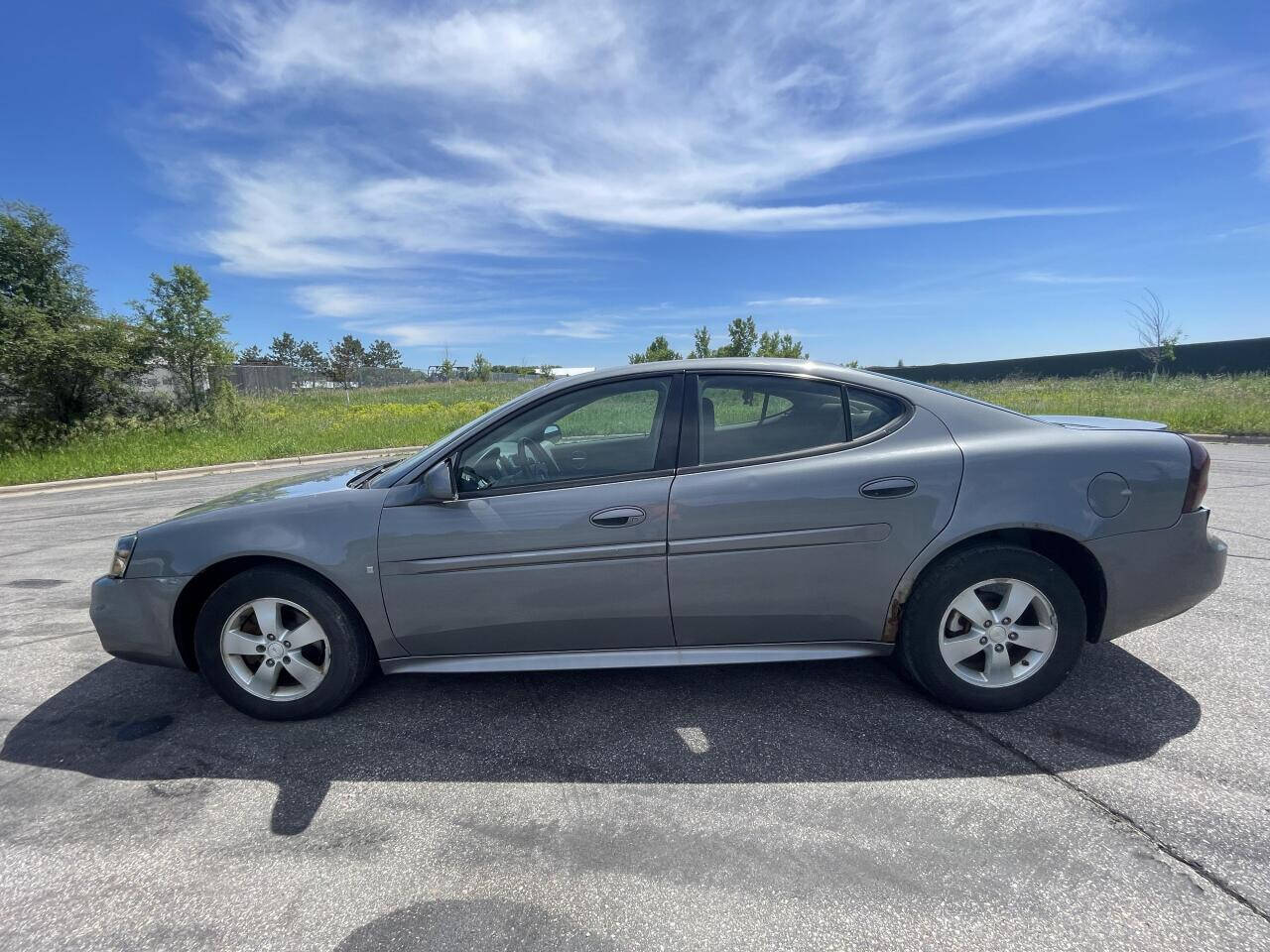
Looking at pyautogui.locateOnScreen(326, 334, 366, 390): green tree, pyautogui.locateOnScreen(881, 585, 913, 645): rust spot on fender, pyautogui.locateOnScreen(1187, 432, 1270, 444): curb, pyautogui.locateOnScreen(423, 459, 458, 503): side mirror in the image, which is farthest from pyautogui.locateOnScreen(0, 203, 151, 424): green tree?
pyautogui.locateOnScreen(326, 334, 366, 390): green tree

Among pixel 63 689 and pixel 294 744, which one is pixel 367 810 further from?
pixel 63 689

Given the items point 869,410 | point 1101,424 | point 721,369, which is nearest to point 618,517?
point 721,369

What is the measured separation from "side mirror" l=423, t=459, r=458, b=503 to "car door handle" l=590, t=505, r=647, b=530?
610mm

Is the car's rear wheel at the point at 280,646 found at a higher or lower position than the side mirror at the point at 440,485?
lower

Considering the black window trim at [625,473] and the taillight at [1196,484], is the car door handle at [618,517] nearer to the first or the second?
the black window trim at [625,473]

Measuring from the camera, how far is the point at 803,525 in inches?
103

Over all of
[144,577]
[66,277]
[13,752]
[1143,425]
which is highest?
[66,277]

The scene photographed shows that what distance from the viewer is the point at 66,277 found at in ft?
49.6

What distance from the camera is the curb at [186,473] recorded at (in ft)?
37.1

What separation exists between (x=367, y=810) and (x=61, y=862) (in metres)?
0.95

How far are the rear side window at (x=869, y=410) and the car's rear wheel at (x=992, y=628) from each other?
25.4 inches

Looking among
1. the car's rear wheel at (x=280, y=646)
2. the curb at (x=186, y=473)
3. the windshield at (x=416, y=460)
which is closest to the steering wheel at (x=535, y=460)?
the windshield at (x=416, y=460)

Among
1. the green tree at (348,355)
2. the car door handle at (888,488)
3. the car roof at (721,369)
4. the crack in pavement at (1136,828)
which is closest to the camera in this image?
the crack in pavement at (1136,828)

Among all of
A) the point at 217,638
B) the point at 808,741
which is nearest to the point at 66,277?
the point at 217,638
